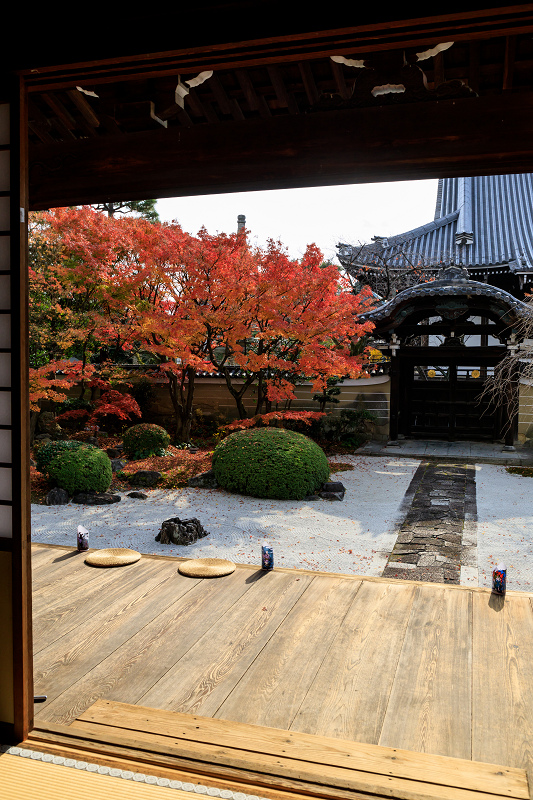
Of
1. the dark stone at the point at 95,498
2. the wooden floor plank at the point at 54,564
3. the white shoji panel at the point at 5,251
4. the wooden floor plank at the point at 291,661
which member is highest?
the white shoji panel at the point at 5,251

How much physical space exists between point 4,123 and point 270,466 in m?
6.08

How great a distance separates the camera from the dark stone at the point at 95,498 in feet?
25.0

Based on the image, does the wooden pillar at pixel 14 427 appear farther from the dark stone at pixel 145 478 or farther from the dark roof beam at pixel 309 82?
the dark stone at pixel 145 478

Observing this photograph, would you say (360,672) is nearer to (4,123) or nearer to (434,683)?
(434,683)

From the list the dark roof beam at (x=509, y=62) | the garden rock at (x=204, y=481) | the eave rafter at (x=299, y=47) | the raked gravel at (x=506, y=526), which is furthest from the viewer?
the garden rock at (x=204, y=481)

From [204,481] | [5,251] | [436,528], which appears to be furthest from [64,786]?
[204,481]

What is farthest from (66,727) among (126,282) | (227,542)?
(126,282)

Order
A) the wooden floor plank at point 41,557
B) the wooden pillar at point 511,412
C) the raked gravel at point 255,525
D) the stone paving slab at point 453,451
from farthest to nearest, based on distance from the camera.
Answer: the wooden pillar at point 511,412, the stone paving slab at point 453,451, the raked gravel at point 255,525, the wooden floor plank at point 41,557

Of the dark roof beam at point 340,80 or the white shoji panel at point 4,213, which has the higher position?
the dark roof beam at point 340,80

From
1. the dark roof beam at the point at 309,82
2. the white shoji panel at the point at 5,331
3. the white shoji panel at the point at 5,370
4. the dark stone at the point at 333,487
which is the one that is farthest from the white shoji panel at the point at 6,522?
the dark stone at the point at 333,487

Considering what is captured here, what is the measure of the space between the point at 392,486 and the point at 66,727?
6921mm

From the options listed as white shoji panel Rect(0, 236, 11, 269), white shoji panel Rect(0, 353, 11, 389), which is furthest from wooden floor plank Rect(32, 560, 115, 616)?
white shoji panel Rect(0, 236, 11, 269)

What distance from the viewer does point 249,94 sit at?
2.95 m

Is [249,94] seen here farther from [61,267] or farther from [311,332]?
[61,267]
